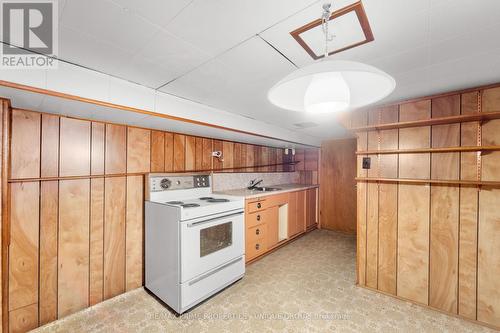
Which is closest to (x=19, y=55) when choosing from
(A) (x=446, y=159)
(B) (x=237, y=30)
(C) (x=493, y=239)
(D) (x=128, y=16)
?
(D) (x=128, y=16)

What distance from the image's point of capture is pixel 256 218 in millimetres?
3072

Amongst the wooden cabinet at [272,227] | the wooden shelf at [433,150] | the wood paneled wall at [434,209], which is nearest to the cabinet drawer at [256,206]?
the wooden cabinet at [272,227]

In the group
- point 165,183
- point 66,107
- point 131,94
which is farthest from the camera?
point 165,183

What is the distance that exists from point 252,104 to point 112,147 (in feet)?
4.99

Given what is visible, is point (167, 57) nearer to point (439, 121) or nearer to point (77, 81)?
point (77, 81)

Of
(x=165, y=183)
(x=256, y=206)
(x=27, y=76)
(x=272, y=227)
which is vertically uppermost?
(x=27, y=76)

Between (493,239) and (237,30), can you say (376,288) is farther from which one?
(237,30)

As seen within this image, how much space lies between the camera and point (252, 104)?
2.36m

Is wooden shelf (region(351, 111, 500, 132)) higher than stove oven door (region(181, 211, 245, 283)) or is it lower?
higher

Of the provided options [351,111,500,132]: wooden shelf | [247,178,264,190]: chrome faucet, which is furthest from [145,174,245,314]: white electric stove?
[351,111,500,132]: wooden shelf

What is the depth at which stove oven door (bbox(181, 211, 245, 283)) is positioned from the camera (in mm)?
2000

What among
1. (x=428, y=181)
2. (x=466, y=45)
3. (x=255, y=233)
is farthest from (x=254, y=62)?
(x=255, y=233)
